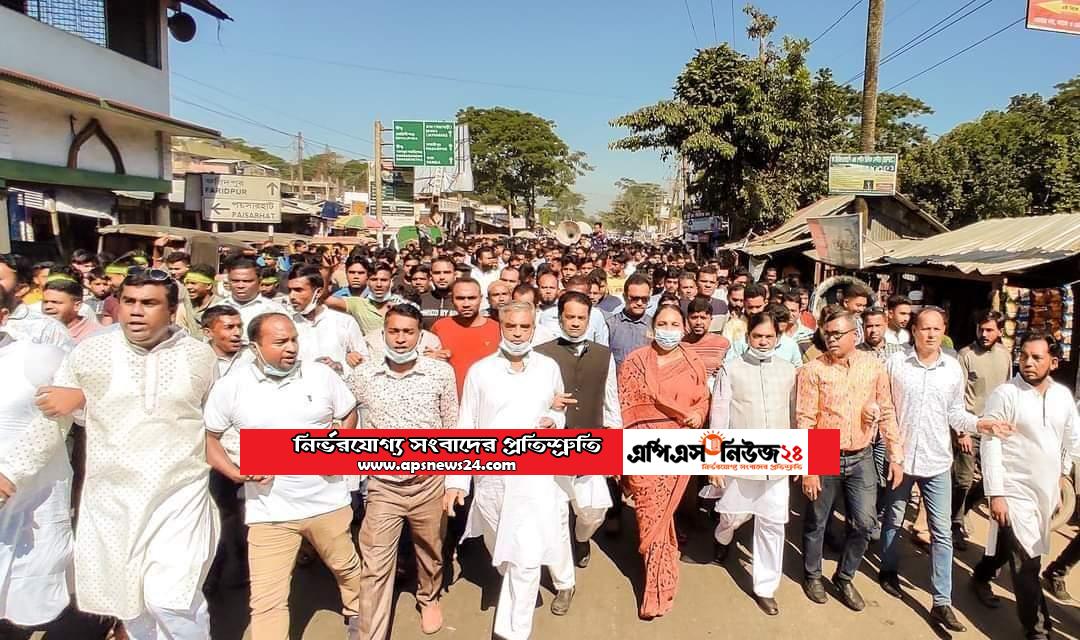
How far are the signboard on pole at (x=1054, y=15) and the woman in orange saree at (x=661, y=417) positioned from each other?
5547mm

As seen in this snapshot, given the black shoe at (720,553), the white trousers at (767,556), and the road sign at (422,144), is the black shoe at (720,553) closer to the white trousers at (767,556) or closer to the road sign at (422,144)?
the white trousers at (767,556)

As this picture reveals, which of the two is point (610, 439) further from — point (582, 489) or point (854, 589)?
point (854, 589)

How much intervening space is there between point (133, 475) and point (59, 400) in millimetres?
437

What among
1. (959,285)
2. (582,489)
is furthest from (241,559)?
(959,285)

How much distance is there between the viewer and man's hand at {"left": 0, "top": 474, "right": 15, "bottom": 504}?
285 centimetres

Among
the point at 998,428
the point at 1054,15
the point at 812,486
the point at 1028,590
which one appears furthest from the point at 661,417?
the point at 1054,15

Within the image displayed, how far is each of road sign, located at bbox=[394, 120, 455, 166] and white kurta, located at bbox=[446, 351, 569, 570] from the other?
1838 cm

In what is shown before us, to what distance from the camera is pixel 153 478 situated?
9.12 feet

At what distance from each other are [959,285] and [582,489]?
9054 mm

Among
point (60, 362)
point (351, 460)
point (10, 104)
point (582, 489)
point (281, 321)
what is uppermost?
point (10, 104)

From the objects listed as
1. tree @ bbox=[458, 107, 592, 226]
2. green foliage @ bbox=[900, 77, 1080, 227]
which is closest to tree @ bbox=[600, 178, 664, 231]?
tree @ bbox=[458, 107, 592, 226]

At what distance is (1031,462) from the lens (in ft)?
11.1

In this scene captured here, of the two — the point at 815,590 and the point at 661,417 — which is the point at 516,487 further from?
the point at 815,590

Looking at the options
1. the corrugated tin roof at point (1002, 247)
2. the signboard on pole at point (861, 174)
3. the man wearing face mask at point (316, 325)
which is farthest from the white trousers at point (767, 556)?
the signboard on pole at point (861, 174)
